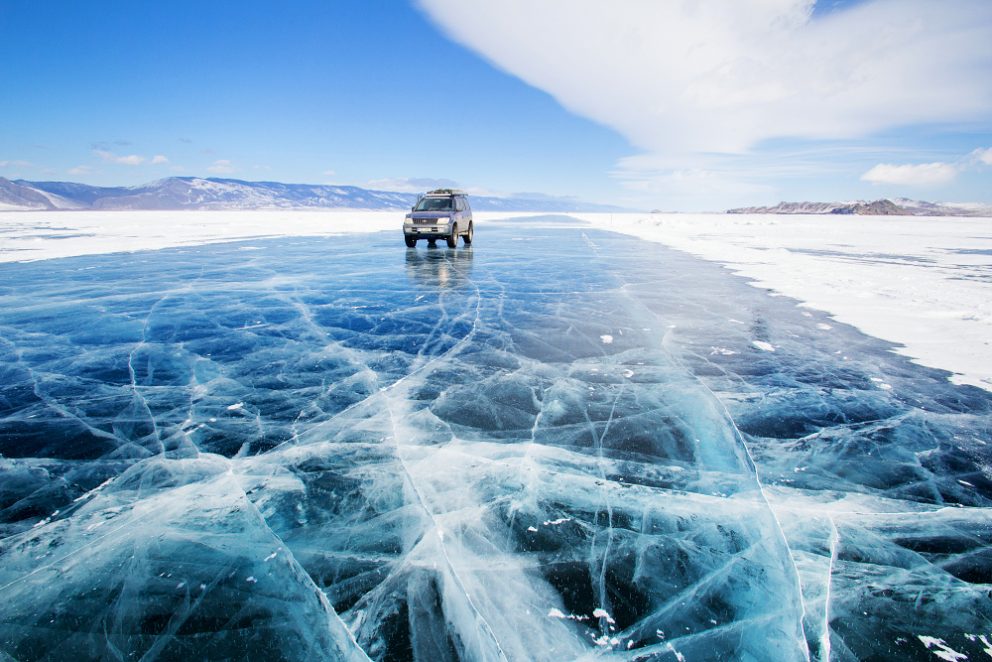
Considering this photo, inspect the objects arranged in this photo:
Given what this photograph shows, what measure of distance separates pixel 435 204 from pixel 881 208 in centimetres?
16780

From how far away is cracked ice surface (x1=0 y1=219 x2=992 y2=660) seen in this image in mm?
2170

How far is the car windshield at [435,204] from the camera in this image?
17812mm

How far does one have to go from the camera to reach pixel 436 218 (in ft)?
56.3

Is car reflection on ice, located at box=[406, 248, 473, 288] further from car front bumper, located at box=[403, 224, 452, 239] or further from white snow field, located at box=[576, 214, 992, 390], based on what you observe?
white snow field, located at box=[576, 214, 992, 390]

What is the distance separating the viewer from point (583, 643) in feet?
6.82

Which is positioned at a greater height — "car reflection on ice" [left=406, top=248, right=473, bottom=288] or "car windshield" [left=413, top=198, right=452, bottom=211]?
"car windshield" [left=413, top=198, right=452, bottom=211]

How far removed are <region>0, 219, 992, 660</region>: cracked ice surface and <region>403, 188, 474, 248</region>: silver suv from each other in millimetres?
11108

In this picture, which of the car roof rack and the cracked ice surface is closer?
the cracked ice surface

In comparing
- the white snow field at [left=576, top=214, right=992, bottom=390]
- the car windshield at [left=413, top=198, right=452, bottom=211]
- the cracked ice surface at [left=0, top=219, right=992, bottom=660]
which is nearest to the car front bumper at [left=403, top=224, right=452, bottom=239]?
the car windshield at [left=413, top=198, right=452, bottom=211]

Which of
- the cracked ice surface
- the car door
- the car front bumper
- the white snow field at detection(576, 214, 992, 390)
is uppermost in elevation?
the car door

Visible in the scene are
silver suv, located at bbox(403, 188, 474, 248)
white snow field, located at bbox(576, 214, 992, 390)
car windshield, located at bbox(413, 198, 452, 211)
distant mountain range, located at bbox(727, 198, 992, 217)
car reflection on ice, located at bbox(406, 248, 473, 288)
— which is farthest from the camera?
distant mountain range, located at bbox(727, 198, 992, 217)

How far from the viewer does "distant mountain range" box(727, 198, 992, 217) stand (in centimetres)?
13538

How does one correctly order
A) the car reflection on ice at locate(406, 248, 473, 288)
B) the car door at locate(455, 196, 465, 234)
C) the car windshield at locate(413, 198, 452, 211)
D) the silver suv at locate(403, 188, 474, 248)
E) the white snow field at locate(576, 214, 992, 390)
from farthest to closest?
the car door at locate(455, 196, 465, 234), the car windshield at locate(413, 198, 452, 211), the silver suv at locate(403, 188, 474, 248), the car reflection on ice at locate(406, 248, 473, 288), the white snow field at locate(576, 214, 992, 390)

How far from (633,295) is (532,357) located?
199 inches
